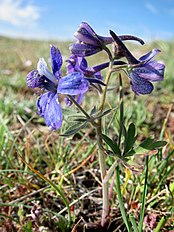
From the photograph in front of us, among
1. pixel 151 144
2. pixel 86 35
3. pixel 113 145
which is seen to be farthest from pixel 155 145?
pixel 86 35

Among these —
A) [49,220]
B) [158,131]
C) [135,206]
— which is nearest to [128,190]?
[135,206]

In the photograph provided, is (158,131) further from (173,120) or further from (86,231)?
Result: (86,231)

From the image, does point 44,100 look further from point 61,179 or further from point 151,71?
point 61,179

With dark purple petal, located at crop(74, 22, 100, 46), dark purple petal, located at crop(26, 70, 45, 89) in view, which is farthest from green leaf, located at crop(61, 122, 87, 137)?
dark purple petal, located at crop(74, 22, 100, 46)

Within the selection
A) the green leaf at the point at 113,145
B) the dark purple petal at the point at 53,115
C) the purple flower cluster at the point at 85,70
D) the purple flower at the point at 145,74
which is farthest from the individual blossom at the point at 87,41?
the green leaf at the point at 113,145

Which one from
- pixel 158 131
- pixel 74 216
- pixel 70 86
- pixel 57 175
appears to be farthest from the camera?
pixel 158 131

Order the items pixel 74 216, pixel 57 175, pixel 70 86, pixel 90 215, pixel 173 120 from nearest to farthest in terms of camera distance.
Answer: pixel 70 86, pixel 74 216, pixel 90 215, pixel 57 175, pixel 173 120

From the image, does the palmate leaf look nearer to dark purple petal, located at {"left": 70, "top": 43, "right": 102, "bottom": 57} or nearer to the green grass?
the green grass
